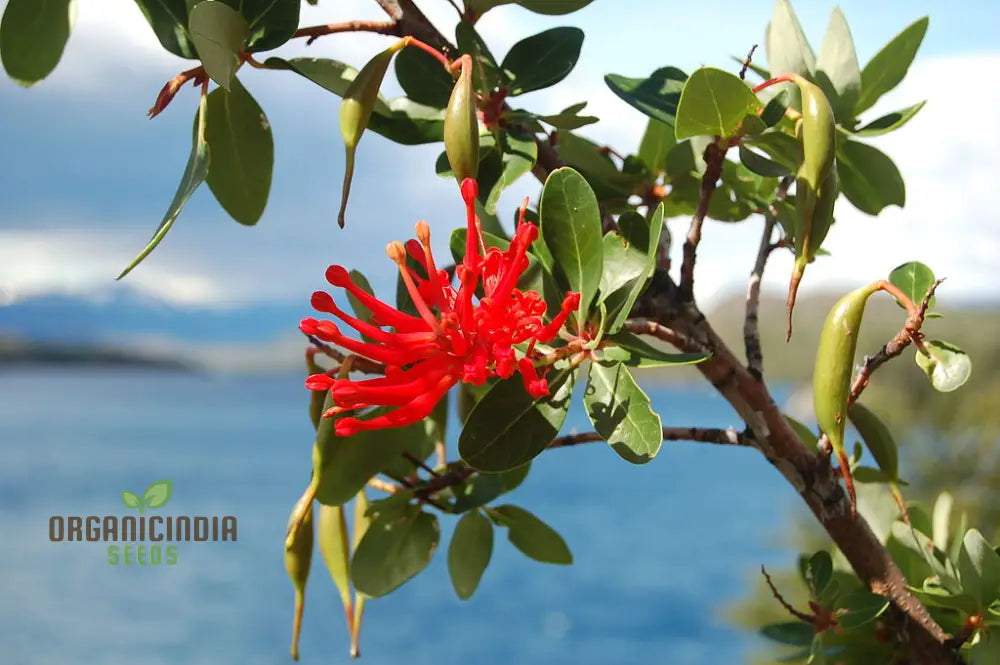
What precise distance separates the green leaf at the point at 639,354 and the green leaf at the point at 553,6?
8.8 inches

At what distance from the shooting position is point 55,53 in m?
0.64

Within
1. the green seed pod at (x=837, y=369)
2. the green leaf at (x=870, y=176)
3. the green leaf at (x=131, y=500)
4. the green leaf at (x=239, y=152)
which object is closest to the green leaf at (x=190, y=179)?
the green leaf at (x=239, y=152)

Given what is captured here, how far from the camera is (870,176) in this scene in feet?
2.46

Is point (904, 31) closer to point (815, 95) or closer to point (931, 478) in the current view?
point (815, 95)

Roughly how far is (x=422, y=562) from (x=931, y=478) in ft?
23.4

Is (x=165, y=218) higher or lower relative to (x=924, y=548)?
higher

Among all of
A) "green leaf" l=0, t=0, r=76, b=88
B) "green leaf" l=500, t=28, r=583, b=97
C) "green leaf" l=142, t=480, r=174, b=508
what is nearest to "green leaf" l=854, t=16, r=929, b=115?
"green leaf" l=500, t=28, r=583, b=97

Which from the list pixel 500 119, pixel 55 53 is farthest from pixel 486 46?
pixel 55 53

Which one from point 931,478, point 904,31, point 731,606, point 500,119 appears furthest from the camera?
point 731,606

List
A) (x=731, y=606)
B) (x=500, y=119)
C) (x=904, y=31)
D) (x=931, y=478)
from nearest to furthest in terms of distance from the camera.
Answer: (x=500, y=119) → (x=904, y=31) → (x=931, y=478) → (x=731, y=606)

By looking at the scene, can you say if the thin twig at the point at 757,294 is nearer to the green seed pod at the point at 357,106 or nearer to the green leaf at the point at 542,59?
the green leaf at the point at 542,59

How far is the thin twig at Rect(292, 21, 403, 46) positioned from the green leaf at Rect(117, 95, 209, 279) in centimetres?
8

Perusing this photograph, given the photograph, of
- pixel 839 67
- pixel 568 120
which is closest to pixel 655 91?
pixel 568 120

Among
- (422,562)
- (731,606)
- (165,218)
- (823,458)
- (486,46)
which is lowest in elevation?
(731,606)
